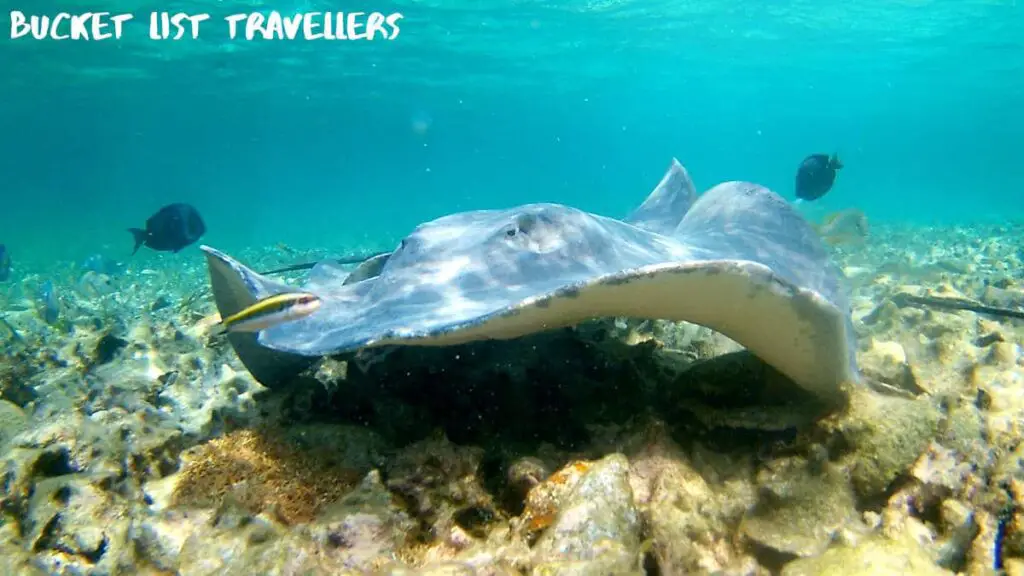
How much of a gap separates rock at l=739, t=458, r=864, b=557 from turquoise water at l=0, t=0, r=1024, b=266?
37.0 ft

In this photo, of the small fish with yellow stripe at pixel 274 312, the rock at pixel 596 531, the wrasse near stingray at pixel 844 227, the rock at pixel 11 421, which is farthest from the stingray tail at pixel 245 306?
the wrasse near stingray at pixel 844 227

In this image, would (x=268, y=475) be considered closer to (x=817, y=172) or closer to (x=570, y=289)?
(x=570, y=289)

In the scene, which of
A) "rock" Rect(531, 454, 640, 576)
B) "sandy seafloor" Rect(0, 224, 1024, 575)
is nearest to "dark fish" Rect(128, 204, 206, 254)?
"sandy seafloor" Rect(0, 224, 1024, 575)

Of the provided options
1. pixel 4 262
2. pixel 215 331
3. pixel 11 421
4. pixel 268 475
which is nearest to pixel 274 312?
pixel 268 475

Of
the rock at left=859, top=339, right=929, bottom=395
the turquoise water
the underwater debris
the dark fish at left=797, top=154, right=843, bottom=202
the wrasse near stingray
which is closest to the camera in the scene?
the underwater debris

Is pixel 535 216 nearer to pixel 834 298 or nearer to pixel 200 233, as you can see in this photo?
pixel 834 298

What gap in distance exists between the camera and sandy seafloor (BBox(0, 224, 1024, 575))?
1851 mm

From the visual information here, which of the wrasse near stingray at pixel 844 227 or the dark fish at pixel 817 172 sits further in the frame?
the dark fish at pixel 817 172

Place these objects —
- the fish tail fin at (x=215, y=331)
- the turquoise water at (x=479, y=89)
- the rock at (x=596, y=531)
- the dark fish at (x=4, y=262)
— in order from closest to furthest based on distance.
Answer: the rock at (x=596, y=531) < the fish tail fin at (x=215, y=331) < the dark fish at (x=4, y=262) < the turquoise water at (x=479, y=89)

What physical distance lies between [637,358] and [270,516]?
186cm

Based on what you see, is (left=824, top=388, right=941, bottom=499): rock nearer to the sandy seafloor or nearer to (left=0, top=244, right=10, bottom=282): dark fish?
the sandy seafloor

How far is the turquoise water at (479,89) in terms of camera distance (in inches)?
1164

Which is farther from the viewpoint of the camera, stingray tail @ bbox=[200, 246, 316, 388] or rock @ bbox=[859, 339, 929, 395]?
rock @ bbox=[859, 339, 929, 395]

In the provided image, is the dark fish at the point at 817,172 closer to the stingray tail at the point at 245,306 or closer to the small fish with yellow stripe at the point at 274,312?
the stingray tail at the point at 245,306
